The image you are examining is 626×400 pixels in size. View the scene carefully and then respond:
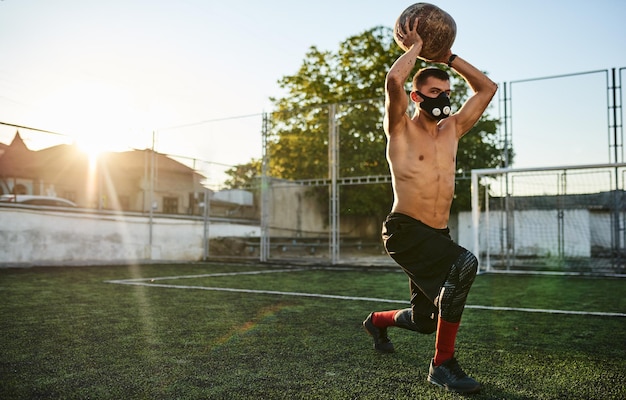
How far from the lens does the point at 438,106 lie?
126 inches

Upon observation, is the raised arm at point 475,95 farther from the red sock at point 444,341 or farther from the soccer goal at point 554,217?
the soccer goal at point 554,217

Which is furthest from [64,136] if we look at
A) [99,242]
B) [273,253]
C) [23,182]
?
[273,253]

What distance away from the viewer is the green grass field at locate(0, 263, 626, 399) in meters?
2.83

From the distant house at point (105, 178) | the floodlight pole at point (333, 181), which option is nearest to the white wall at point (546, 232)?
the floodlight pole at point (333, 181)

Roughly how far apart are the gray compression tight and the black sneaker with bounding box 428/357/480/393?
0.85 ft

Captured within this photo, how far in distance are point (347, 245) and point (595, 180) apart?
9312 mm

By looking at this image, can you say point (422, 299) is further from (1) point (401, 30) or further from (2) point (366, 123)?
(2) point (366, 123)

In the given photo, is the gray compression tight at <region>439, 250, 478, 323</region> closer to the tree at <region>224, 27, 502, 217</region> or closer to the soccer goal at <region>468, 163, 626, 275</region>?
the soccer goal at <region>468, 163, 626, 275</region>

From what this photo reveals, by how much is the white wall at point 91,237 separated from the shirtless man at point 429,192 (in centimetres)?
1132

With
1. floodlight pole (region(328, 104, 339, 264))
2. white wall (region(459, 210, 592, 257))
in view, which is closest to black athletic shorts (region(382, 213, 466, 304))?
floodlight pole (region(328, 104, 339, 264))

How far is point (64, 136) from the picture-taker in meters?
13.4

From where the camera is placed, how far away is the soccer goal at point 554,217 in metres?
12.0

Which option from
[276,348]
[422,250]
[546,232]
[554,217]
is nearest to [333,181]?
[554,217]

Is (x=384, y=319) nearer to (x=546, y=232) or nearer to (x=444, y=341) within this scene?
(x=444, y=341)
